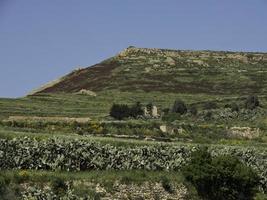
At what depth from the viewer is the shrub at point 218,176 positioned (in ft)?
121

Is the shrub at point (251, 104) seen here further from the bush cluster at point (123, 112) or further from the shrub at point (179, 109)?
the bush cluster at point (123, 112)

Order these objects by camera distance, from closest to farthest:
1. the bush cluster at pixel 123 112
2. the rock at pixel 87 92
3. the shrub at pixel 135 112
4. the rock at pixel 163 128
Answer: the rock at pixel 163 128, the bush cluster at pixel 123 112, the shrub at pixel 135 112, the rock at pixel 87 92

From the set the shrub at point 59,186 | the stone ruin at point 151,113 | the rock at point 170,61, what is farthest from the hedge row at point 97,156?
the rock at point 170,61

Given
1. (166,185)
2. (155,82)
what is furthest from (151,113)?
(155,82)

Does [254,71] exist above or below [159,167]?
above

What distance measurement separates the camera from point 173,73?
131875mm

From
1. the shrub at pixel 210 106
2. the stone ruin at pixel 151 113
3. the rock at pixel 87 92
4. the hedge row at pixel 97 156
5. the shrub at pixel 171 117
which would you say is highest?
the rock at pixel 87 92

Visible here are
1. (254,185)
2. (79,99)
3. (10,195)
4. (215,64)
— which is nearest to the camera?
(10,195)

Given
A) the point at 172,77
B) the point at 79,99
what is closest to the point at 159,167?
the point at 79,99

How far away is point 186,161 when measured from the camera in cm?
3953

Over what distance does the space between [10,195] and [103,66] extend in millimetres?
118053

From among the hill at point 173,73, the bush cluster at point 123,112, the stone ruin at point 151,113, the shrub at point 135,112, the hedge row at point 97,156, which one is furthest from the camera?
the hill at point 173,73

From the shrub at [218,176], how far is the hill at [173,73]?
78.1 meters

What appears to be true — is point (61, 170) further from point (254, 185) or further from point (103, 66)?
point (103, 66)
